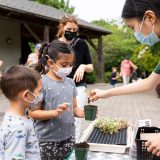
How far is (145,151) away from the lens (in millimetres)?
2346

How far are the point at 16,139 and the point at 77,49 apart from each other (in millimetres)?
2077

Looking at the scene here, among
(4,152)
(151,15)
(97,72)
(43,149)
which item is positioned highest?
(151,15)

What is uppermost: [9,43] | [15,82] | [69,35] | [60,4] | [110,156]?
[60,4]

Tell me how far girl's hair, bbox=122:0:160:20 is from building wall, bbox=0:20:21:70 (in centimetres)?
1431

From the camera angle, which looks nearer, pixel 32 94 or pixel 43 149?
pixel 32 94

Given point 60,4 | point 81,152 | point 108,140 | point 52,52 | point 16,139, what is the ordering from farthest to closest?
point 60,4 → point 52,52 → point 108,140 → point 81,152 → point 16,139

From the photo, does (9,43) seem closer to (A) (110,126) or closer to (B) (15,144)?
(A) (110,126)

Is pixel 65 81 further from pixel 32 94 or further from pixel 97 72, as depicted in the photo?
pixel 97 72

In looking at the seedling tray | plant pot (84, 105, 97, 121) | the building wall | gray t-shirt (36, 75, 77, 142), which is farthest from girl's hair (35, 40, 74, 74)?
the building wall

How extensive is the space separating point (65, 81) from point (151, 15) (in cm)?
115

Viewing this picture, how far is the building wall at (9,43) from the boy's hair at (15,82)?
1410 cm

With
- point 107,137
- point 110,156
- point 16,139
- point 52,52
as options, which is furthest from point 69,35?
point 16,139

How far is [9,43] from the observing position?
56.7 feet

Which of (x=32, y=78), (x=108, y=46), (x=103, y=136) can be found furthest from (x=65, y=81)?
(x=108, y=46)
